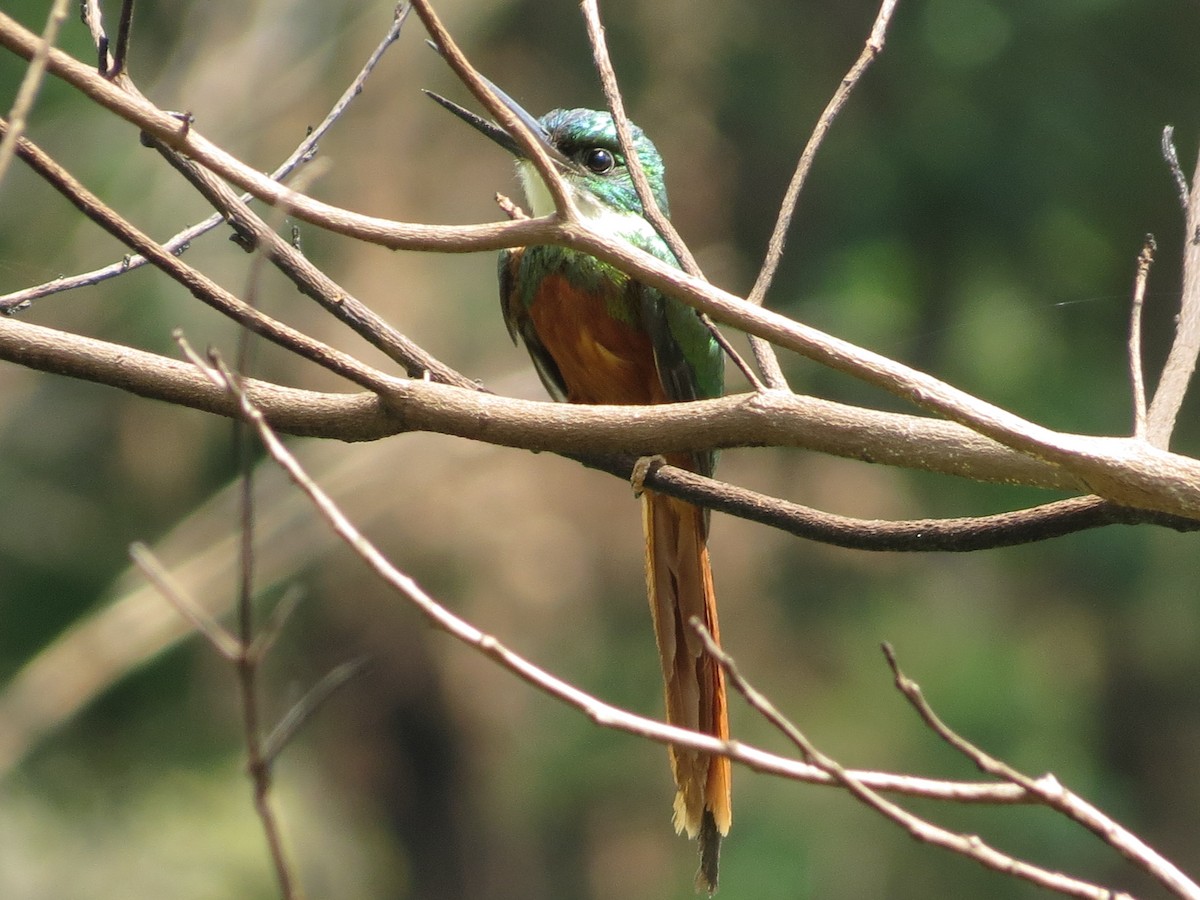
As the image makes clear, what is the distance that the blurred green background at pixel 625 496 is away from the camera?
631 cm

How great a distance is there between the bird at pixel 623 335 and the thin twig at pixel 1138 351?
1.04 meters

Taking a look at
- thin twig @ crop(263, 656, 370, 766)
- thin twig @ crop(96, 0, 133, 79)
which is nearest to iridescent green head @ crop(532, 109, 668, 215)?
thin twig @ crop(96, 0, 133, 79)

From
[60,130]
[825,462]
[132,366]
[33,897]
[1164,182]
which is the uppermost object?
[60,130]

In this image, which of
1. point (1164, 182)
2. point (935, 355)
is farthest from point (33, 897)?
point (1164, 182)

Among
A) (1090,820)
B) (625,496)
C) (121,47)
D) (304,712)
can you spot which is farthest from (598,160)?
(625,496)

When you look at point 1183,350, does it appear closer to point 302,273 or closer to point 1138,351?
point 1138,351

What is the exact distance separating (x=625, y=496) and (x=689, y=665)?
4.92 m

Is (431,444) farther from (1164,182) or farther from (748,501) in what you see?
(748,501)

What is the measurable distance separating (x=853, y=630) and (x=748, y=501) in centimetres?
505

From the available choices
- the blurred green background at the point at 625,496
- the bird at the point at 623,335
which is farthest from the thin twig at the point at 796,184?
the blurred green background at the point at 625,496

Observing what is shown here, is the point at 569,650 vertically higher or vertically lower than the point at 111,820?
higher

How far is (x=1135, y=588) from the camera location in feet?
23.5

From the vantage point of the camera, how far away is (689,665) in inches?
107

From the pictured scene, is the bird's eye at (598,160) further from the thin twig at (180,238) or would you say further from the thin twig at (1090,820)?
the thin twig at (1090,820)
